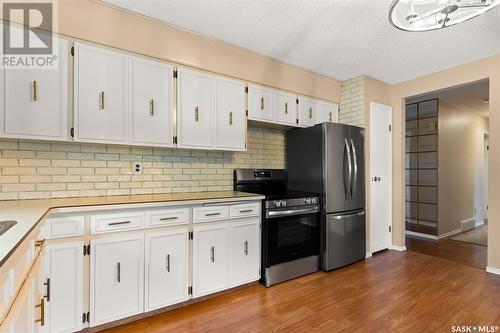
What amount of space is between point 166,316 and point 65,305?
75 centimetres

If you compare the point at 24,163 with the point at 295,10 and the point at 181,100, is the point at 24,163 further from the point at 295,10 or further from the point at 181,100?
the point at 295,10

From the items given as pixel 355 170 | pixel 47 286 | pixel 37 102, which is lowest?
pixel 47 286

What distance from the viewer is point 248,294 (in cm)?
255

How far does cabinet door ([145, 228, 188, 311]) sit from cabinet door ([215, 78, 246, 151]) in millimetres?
1053

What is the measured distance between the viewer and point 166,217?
86.3 inches

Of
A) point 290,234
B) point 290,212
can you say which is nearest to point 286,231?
point 290,234

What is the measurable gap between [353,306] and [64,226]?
2.41 meters

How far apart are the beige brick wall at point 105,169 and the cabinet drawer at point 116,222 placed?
21.6 inches

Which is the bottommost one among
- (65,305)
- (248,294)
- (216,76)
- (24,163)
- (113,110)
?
(248,294)

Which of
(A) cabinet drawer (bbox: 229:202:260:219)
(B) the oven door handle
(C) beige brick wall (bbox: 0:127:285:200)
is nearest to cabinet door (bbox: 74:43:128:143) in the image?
(C) beige brick wall (bbox: 0:127:285:200)

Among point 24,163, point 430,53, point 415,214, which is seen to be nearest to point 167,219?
point 24,163

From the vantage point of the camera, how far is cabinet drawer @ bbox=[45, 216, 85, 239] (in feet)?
5.68

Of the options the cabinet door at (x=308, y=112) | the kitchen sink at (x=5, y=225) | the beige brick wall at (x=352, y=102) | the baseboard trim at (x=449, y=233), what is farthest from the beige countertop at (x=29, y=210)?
the baseboard trim at (x=449, y=233)

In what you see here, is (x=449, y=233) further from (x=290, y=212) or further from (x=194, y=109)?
(x=194, y=109)
